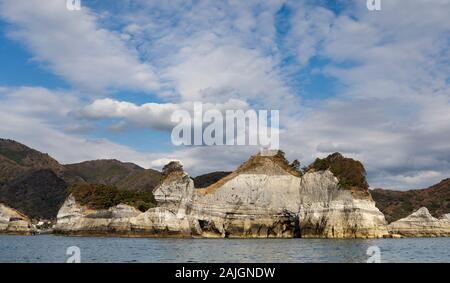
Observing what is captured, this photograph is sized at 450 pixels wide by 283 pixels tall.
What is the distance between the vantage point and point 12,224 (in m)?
133

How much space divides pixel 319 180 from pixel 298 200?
21.2ft

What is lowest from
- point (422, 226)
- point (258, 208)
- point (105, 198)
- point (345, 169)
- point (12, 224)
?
point (12, 224)

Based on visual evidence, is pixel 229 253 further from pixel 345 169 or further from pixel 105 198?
pixel 105 198

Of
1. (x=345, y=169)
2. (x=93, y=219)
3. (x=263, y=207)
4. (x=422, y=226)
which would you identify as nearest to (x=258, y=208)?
(x=263, y=207)

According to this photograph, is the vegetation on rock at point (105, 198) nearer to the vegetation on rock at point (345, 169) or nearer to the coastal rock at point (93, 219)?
the coastal rock at point (93, 219)

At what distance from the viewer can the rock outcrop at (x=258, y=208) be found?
83312mm

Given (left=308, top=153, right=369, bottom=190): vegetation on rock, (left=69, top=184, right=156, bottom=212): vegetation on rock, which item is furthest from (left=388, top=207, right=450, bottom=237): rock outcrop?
(left=69, top=184, right=156, bottom=212): vegetation on rock

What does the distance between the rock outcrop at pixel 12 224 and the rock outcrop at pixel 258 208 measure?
4246cm

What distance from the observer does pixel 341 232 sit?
265 feet

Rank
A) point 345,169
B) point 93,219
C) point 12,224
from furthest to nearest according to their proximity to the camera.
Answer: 1. point 12,224
2. point 93,219
3. point 345,169

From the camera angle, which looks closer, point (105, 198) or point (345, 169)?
point (345, 169)

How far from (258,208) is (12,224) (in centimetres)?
7608
